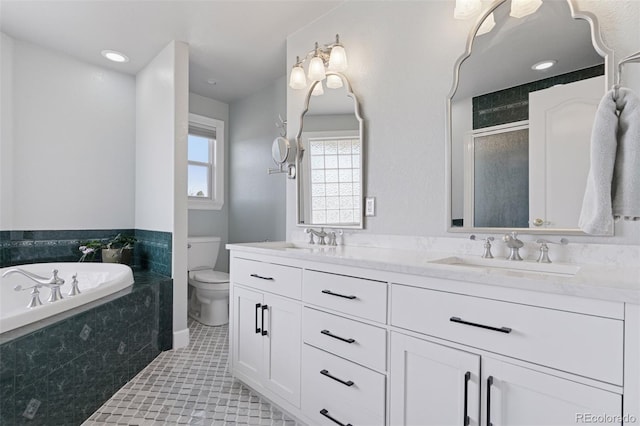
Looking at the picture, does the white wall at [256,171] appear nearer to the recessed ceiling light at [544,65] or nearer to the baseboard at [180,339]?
the baseboard at [180,339]

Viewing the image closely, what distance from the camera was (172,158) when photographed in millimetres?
2705

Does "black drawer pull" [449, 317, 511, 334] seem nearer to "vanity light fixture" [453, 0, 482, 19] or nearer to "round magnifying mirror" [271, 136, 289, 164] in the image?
"vanity light fixture" [453, 0, 482, 19]

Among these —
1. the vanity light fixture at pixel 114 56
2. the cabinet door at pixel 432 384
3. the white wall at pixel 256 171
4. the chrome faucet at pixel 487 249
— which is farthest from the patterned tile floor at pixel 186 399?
the vanity light fixture at pixel 114 56

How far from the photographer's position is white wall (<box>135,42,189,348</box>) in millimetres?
2682

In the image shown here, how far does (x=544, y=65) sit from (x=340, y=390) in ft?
5.30

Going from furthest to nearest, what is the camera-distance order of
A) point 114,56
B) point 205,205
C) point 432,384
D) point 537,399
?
point 205,205 → point 114,56 → point 432,384 → point 537,399

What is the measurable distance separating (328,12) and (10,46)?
2.63 metres

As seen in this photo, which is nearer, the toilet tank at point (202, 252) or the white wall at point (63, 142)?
the white wall at point (63, 142)

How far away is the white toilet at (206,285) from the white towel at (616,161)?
280 centimetres

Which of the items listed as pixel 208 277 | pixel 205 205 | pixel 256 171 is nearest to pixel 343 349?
pixel 208 277

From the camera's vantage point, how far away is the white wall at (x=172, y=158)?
2682 millimetres

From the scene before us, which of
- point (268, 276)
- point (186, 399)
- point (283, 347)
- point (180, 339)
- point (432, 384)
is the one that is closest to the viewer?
point (432, 384)

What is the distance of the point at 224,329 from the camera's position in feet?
10.4

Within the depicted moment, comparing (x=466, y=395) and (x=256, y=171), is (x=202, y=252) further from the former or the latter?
(x=466, y=395)
